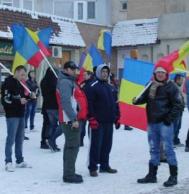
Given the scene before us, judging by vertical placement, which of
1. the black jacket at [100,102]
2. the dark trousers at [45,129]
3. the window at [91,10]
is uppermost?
the window at [91,10]

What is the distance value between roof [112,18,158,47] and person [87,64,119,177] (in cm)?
2096

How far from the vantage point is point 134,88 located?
35.7 feet

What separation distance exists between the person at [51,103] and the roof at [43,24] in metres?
11.2

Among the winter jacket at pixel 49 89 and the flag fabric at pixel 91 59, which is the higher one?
the flag fabric at pixel 91 59

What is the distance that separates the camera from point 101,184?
28.0 feet

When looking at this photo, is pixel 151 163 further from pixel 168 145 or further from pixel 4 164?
pixel 4 164

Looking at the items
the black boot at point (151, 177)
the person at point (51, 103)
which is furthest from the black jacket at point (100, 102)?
the person at point (51, 103)

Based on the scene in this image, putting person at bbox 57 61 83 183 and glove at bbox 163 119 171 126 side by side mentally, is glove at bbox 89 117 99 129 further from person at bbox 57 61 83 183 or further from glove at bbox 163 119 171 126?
glove at bbox 163 119 171 126

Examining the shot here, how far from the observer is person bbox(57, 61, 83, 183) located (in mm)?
8430

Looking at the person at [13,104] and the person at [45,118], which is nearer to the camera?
the person at [13,104]

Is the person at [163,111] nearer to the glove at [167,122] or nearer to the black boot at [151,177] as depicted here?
the glove at [167,122]

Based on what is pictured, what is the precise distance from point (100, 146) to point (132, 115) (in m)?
1.95

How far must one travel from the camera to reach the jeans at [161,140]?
8.42 meters

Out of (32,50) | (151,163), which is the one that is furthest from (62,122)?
(32,50)
